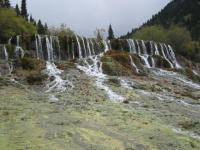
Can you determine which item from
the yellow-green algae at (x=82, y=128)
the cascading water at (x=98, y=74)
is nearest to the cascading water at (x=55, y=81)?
the cascading water at (x=98, y=74)

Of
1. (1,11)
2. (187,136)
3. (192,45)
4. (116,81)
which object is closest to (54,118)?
(187,136)

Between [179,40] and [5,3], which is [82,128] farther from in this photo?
[5,3]

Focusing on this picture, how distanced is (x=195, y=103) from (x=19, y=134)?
64.4 ft

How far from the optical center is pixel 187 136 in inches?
838

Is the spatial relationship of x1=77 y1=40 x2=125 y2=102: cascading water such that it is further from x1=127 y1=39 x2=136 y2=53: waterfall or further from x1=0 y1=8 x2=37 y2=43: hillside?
x1=0 y1=8 x2=37 y2=43: hillside

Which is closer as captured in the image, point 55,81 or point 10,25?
point 55,81

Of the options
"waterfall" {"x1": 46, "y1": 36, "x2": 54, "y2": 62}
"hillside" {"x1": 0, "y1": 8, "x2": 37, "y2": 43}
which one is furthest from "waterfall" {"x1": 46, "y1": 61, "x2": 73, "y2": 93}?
"hillside" {"x1": 0, "y1": 8, "x2": 37, "y2": 43}

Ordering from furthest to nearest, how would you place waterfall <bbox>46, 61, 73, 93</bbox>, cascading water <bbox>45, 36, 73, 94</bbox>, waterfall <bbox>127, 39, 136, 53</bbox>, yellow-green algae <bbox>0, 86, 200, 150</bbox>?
waterfall <bbox>127, 39, 136, 53</bbox>
cascading water <bbox>45, 36, 73, 94</bbox>
waterfall <bbox>46, 61, 73, 93</bbox>
yellow-green algae <bbox>0, 86, 200, 150</bbox>

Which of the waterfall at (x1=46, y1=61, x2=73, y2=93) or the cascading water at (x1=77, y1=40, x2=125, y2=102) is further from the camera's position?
the waterfall at (x1=46, y1=61, x2=73, y2=93)

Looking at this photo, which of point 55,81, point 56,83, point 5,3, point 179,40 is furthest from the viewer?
point 5,3

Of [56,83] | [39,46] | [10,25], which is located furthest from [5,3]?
[56,83]

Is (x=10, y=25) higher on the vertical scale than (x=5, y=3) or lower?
lower

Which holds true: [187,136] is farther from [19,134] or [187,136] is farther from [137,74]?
[137,74]

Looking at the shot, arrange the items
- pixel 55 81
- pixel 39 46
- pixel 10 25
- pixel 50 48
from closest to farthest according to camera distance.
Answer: pixel 55 81, pixel 39 46, pixel 50 48, pixel 10 25
